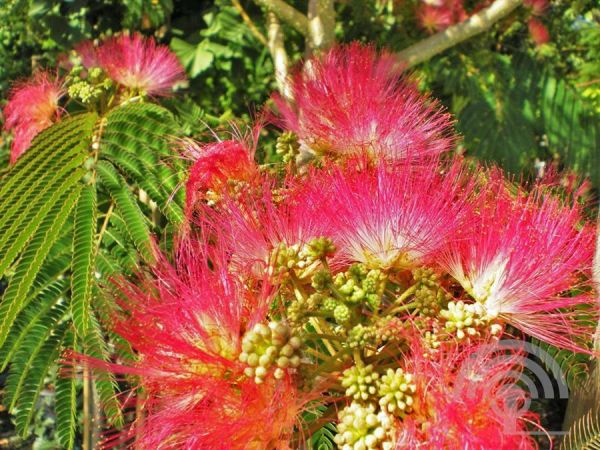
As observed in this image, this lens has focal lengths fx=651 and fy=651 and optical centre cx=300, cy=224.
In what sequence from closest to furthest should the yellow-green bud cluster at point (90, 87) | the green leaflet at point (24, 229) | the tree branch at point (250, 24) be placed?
the green leaflet at point (24, 229) < the yellow-green bud cluster at point (90, 87) < the tree branch at point (250, 24)

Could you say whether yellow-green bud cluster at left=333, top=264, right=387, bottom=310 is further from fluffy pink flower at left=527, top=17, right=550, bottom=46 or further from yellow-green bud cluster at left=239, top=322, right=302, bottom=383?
fluffy pink flower at left=527, top=17, right=550, bottom=46

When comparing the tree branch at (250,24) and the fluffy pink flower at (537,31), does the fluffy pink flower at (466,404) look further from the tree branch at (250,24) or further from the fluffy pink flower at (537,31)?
the fluffy pink flower at (537,31)

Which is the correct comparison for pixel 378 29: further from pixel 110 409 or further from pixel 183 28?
pixel 110 409

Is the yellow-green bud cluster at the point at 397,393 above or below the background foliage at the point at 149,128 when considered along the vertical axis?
below

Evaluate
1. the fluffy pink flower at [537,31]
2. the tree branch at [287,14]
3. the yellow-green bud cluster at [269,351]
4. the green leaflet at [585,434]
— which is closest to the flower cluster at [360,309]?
the yellow-green bud cluster at [269,351]

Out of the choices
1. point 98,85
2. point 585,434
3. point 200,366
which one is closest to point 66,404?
point 200,366

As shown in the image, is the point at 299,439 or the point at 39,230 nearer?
the point at 299,439

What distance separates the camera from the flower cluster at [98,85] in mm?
1891

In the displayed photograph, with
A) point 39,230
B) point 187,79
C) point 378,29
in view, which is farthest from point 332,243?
point 378,29

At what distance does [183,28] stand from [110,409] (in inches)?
83.3

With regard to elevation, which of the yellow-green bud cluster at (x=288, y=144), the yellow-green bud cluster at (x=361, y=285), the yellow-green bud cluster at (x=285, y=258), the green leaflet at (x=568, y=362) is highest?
the yellow-green bud cluster at (x=288, y=144)

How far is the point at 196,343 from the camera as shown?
0.90 m

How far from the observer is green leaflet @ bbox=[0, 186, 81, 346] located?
1.12m

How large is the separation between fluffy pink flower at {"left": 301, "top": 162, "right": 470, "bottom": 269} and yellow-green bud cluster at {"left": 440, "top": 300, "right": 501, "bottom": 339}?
0.11m
